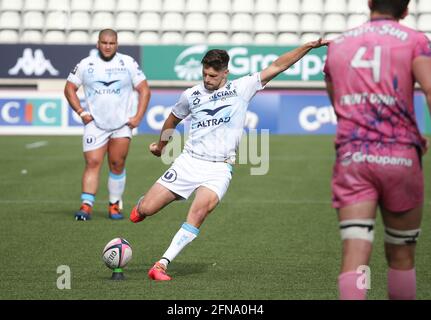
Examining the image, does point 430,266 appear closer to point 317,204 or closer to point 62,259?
point 62,259

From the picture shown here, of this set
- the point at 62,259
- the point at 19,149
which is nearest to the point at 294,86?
the point at 19,149

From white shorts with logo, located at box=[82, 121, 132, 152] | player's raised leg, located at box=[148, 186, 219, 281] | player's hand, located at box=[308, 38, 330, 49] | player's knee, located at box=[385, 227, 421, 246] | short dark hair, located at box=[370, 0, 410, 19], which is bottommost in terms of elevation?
player's raised leg, located at box=[148, 186, 219, 281]

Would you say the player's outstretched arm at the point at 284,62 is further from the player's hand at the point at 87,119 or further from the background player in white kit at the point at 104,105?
the player's hand at the point at 87,119

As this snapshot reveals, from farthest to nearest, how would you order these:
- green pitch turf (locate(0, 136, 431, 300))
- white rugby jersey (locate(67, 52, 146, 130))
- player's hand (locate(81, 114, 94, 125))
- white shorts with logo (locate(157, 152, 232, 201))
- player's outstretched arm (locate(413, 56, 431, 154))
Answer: white rugby jersey (locate(67, 52, 146, 130))
player's hand (locate(81, 114, 94, 125))
white shorts with logo (locate(157, 152, 232, 201))
green pitch turf (locate(0, 136, 431, 300))
player's outstretched arm (locate(413, 56, 431, 154))

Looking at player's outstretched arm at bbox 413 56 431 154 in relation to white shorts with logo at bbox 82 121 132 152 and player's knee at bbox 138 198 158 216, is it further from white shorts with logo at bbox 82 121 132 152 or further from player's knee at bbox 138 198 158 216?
white shorts with logo at bbox 82 121 132 152

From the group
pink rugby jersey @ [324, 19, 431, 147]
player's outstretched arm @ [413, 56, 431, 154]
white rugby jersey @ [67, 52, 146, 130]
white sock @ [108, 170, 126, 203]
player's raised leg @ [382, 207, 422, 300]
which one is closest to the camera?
player's outstretched arm @ [413, 56, 431, 154]

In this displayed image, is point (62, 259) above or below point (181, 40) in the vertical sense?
below

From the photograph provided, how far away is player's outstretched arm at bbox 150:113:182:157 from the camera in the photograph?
29.8 ft

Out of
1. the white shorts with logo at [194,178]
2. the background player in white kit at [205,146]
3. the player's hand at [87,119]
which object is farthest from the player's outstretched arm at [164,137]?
the player's hand at [87,119]

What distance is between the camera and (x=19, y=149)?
23.7 meters

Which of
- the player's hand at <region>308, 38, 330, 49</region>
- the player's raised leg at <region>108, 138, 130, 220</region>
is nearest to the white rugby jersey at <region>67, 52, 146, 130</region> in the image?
the player's raised leg at <region>108, 138, 130, 220</region>

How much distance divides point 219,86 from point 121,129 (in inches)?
175

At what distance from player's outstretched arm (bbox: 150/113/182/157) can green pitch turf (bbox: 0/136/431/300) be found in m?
1.10

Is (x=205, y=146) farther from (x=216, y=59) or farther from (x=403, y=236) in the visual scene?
(x=403, y=236)
